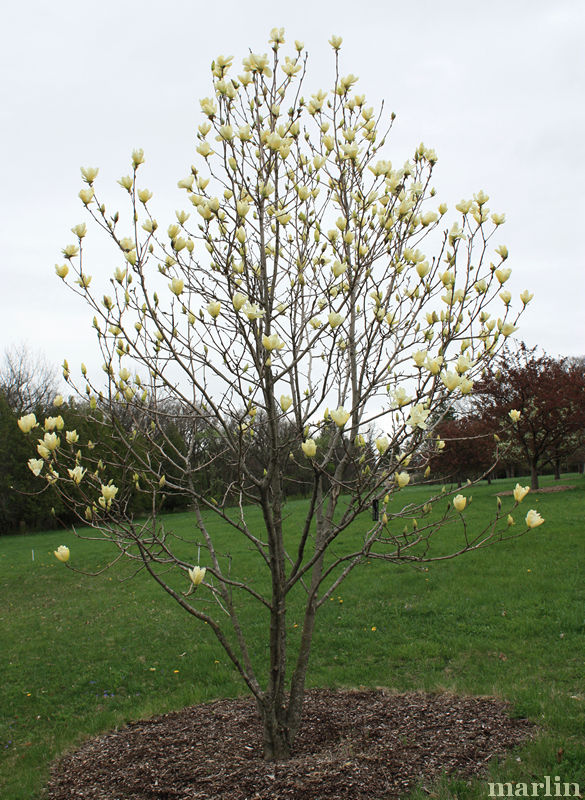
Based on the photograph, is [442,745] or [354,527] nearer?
[442,745]

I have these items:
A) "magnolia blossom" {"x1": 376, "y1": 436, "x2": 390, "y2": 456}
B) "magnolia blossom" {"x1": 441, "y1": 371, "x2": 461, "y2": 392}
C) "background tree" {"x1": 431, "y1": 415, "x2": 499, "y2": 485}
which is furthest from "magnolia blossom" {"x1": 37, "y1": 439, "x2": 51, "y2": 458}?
"background tree" {"x1": 431, "y1": 415, "x2": 499, "y2": 485}

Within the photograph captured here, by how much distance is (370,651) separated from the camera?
6.00 m

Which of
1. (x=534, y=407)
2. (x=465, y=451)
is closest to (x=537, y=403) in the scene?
(x=534, y=407)

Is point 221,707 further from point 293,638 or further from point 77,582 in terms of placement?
point 77,582

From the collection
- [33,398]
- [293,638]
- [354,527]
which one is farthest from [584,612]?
[33,398]

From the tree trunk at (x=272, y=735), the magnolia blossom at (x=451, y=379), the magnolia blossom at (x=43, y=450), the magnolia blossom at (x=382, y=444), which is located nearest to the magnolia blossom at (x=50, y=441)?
the magnolia blossom at (x=43, y=450)

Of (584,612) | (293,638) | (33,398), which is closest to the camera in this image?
(584,612)

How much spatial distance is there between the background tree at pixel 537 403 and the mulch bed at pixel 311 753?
463 inches

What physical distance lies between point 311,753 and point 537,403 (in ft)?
45.3

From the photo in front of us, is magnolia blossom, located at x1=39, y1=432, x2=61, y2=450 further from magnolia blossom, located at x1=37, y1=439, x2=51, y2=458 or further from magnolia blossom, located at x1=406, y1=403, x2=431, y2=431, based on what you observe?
magnolia blossom, located at x1=406, y1=403, x2=431, y2=431

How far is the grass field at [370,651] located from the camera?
412cm

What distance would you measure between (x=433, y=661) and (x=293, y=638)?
72.9 inches

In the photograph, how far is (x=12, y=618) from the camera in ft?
30.6

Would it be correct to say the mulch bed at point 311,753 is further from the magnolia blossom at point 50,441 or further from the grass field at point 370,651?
the magnolia blossom at point 50,441
